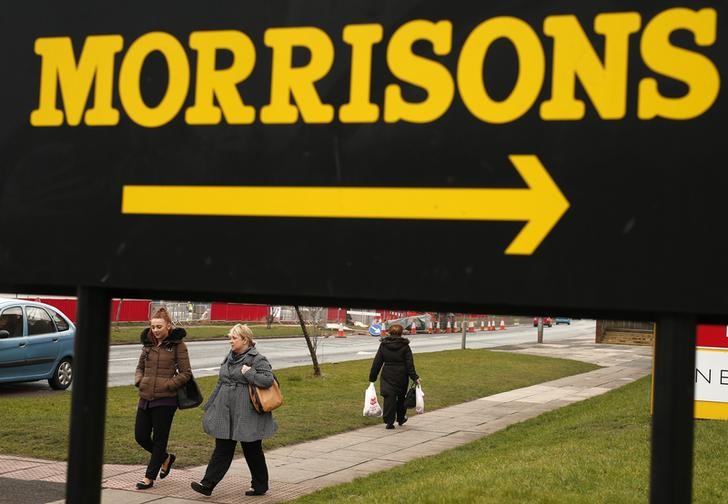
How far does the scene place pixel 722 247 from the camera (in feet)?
4.98

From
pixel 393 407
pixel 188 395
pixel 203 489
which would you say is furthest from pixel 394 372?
pixel 203 489

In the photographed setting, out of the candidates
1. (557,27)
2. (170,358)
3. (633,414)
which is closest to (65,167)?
(557,27)

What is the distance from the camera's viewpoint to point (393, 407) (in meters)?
14.3

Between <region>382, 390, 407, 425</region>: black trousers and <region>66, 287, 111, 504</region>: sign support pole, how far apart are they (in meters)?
12.4

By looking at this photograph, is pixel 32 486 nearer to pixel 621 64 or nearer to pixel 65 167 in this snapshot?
pixel 65 167

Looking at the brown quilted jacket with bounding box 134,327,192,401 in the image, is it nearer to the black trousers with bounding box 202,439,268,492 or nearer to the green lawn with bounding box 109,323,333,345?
the black trousers with bounding box 202,439,268,492

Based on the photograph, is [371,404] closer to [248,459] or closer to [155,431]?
[248,459]

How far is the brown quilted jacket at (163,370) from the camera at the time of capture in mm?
9211

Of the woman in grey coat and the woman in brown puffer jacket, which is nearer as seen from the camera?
the woman in grey coat

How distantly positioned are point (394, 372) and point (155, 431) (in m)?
5.91

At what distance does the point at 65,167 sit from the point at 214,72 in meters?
0.38

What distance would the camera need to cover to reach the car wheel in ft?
54.5

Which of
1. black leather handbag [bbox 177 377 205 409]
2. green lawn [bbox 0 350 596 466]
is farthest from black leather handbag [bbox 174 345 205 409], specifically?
green lawn [bbox 0 350 596 466]

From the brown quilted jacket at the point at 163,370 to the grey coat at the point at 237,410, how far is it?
0.38m
